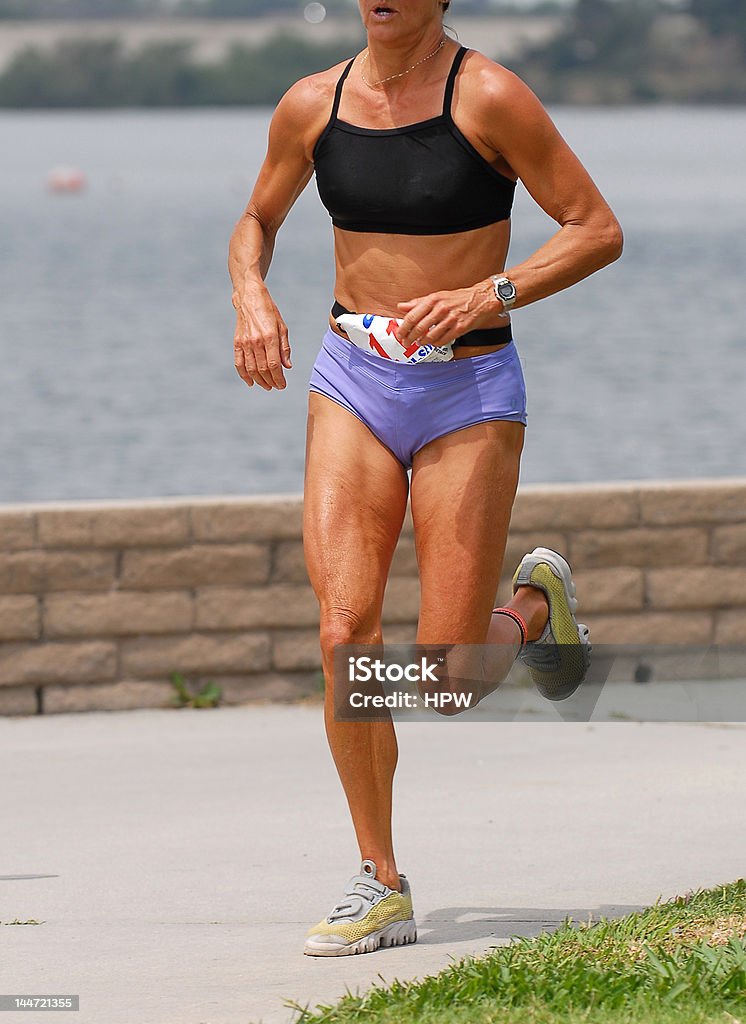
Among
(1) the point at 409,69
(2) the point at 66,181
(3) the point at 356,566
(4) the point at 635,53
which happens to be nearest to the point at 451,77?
(1) the point at 409,69

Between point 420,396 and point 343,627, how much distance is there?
0.61 metres

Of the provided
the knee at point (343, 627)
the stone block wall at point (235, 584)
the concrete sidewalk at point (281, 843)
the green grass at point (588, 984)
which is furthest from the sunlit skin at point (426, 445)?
the stone block wall at point (235, 584)

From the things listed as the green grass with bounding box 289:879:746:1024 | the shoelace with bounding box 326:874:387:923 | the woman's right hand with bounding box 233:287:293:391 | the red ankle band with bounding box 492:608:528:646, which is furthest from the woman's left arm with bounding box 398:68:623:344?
the green grass with bounding box 289:879:746:1024

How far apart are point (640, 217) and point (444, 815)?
72671 mm

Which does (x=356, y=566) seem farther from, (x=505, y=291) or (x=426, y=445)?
(x=505, y=291)

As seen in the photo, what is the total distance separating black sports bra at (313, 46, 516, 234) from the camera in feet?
16.9

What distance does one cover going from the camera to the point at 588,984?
4.52 m

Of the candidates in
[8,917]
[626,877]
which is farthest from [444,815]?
[8,917]

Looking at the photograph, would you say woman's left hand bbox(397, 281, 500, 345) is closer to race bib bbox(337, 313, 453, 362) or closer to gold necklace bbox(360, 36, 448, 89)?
race bib bbox(337, 313, 453, 362)

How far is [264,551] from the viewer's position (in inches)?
333

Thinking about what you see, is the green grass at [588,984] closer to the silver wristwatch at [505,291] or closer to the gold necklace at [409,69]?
the silver wristwatch at [505,291]

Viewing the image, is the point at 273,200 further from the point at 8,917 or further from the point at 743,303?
the point at 743,303

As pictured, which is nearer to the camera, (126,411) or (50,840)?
(50,840)

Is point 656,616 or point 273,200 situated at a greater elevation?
point 273,200
